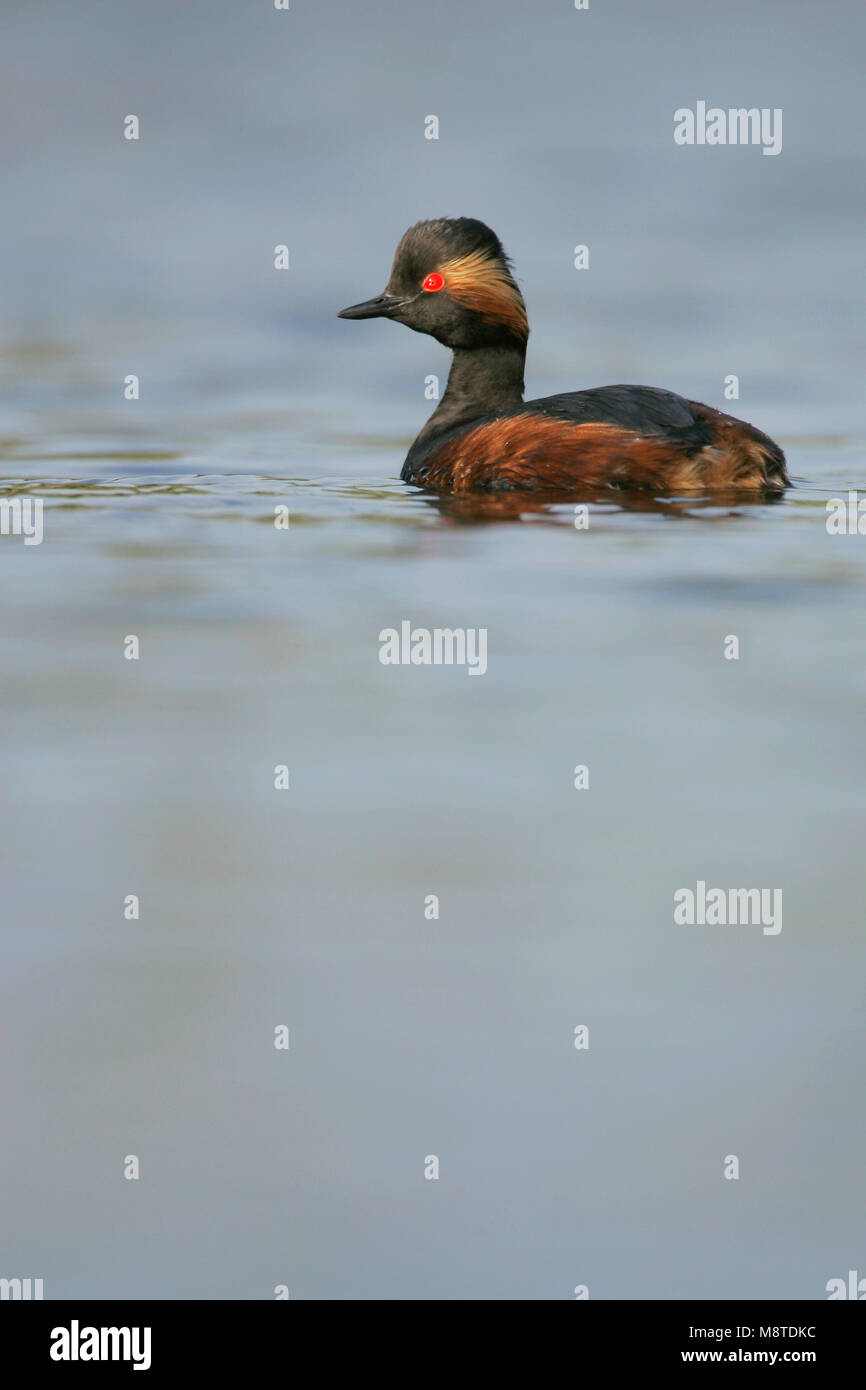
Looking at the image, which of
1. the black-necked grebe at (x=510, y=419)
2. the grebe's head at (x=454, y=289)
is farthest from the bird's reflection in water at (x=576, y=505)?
the grebe's head at (x=454, y=289)

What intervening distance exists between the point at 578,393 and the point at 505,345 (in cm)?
109

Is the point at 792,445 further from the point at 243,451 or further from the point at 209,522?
the point at 209,522

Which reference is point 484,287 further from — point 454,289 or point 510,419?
point 510,419

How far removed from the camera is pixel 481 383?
35.4 feet

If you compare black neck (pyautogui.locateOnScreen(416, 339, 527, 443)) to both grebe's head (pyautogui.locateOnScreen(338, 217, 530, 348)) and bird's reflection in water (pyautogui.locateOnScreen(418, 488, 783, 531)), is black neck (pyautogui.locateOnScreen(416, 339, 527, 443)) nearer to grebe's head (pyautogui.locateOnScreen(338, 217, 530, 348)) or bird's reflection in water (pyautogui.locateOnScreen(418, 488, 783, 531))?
grebe's head (pyautogui.locateOnScreen(338, 217, 530, 348))

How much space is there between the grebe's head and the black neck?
2.4 inches

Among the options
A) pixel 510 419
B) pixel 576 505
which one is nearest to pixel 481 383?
pixel 510 419

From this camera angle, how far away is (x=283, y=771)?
6.25 meters

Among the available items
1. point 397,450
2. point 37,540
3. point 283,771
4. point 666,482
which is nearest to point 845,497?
point 666,482

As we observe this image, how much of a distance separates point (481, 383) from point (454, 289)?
1.59 feet

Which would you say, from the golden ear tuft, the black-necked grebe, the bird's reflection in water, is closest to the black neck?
the black-necked grebe

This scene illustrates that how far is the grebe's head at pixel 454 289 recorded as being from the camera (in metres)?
10.5

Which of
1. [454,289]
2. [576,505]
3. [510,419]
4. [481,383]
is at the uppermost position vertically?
[454,289]

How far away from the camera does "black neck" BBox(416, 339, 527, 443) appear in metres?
10.7
